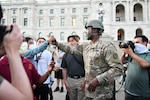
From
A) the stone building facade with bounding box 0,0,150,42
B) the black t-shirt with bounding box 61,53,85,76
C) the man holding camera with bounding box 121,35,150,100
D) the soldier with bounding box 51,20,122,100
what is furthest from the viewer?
the stone building facade with bounding box 0,0,150,42

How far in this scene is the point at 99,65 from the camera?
4.09m

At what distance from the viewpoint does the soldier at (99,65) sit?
3.85 m

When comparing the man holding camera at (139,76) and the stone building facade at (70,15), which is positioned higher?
the stone building facade at (70,15)

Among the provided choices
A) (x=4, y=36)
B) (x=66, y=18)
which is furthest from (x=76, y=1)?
(x=4, y=36)

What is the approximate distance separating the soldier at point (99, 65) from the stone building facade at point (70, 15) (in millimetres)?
50170

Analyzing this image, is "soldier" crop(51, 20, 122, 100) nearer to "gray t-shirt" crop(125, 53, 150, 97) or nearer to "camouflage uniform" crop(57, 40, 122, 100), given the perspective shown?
"camouflage uniform" crop(57, 40, 122, 100)

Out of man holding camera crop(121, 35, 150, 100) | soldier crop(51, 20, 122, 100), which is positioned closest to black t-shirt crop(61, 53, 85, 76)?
man holding camera crop(121, 35, 150, 100)

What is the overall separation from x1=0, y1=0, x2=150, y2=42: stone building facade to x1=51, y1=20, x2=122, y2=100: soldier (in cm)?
5017

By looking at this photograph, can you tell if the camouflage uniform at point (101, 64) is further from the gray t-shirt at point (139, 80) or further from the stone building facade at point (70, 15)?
the stone building facade at point (70, 15)

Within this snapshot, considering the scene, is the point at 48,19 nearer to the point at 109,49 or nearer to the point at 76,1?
the point at 76,1

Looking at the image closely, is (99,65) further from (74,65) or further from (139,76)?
(74,65)

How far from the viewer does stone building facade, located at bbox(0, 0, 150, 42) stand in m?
54.2

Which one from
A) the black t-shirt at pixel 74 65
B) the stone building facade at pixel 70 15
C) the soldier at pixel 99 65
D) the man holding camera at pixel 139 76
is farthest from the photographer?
the stone building facade at pixel 70 15

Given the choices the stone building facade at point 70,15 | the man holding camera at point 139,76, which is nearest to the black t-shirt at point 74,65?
the man holding camera at point 139,76
